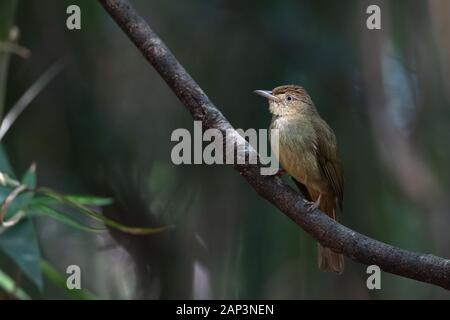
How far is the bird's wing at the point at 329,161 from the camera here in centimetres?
397

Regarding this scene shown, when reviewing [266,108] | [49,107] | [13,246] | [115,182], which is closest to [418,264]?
[13,246]

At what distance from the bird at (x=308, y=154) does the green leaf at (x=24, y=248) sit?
138 cm

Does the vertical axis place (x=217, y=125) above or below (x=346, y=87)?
below

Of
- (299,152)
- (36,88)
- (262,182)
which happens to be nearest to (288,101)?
(299,152)

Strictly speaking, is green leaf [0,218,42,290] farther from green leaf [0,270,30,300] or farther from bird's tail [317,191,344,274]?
bird's tail [317,191,344,274]

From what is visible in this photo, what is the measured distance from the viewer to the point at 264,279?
4816mm

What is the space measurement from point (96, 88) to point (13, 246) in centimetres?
206

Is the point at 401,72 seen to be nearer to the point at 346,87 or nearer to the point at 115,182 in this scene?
the point at 346,87

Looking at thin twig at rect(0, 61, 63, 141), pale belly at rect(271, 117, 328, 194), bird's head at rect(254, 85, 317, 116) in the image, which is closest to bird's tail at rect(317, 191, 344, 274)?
pale belly at rect(271, 117, 328, 194)

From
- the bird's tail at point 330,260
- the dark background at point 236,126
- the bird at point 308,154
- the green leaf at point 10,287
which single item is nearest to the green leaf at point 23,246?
the green leaf at point 10,287

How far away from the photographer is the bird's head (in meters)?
4.14

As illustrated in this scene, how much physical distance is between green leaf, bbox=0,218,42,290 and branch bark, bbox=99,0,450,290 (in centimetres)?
130

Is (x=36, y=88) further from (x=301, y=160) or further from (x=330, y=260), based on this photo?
(x=330, y=260)

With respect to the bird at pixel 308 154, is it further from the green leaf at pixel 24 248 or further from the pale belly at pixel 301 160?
the green leaf at pixel 24 248
